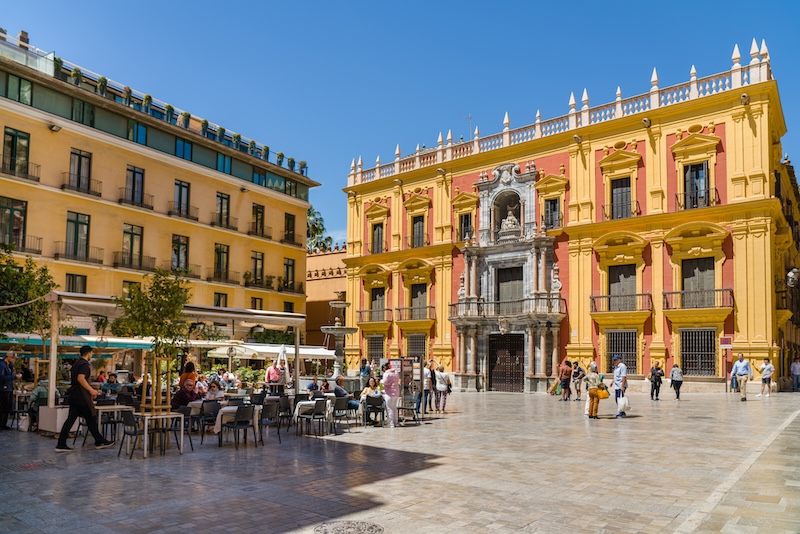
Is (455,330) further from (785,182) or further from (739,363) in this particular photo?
(785,182)

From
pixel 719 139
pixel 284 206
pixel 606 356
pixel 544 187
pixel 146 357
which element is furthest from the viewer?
pixel 284 206

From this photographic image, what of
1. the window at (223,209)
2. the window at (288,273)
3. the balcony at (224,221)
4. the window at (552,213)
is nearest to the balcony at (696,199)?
the window at (552,213)

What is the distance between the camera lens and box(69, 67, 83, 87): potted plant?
30625 mm

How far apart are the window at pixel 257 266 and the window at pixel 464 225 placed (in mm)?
12987

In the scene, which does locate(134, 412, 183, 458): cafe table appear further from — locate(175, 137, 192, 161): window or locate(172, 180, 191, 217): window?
locate(175, 137, 192, 161): window

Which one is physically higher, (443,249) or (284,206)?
(284,206)

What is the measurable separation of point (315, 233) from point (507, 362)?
2499 cm

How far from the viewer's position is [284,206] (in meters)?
42.3

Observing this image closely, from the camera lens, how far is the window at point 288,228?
42.3 meters

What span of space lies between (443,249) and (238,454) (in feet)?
82.5

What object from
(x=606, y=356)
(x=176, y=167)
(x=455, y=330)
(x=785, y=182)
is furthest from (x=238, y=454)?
(x=785, y=182)

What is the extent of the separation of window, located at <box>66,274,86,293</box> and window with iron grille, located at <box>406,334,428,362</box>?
16.7 m

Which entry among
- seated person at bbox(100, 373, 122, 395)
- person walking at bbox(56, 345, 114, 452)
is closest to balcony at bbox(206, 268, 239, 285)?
seated person at bbox(100, 373, 122, 395)

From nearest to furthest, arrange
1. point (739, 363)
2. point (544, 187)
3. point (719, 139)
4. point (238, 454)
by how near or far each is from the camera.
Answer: point (238, 454), point (739, 363), point (719, 139), point (544, 187)
